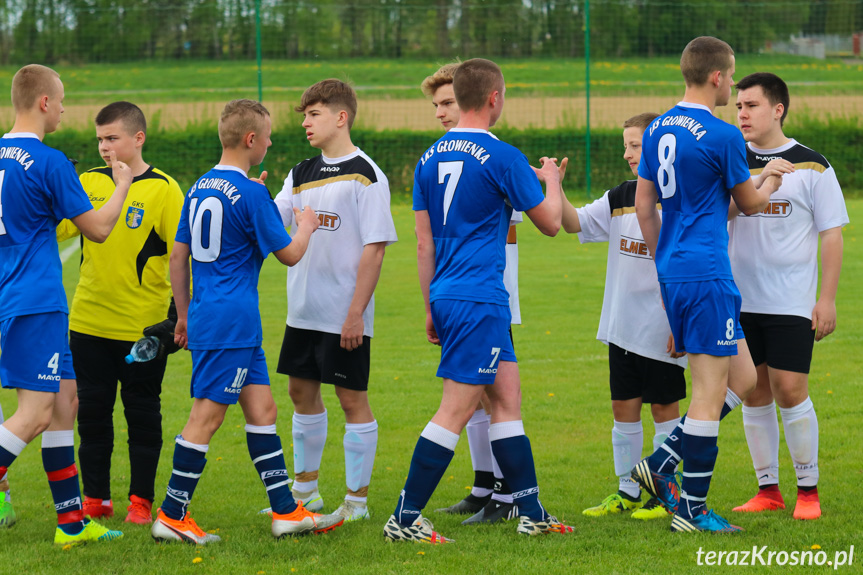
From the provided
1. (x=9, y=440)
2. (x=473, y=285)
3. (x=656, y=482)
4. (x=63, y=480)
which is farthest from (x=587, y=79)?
(x=9, y=440)

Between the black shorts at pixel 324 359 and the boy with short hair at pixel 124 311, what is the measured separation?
686mm

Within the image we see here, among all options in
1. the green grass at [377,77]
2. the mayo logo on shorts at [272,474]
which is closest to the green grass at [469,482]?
the mayo logo on shorts at [272,474]

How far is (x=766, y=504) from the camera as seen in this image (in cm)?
515

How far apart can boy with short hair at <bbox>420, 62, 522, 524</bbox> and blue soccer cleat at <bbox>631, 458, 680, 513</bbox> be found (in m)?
0.76

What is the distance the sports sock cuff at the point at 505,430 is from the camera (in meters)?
4.64

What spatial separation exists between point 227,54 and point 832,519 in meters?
22.6

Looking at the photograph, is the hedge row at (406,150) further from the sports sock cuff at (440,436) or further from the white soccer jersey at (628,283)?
the sports sock cuff at (440,436)

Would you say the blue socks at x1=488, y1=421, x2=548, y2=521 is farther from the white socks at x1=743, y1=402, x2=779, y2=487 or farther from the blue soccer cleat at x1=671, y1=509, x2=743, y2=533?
the white socks at x1=743, y1=402, x2=779, y2=487

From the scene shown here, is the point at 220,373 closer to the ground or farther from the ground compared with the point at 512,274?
closer to the ground

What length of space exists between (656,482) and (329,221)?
7.16 ft

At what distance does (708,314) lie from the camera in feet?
14.6

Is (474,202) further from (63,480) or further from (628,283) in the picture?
(63,480)

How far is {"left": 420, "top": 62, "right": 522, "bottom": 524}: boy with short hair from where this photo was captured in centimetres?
522

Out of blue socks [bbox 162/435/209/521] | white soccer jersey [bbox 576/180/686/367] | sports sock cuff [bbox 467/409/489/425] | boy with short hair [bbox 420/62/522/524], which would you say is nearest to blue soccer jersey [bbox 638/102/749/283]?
white soccer jersey [bbox 576/180/686/367]
